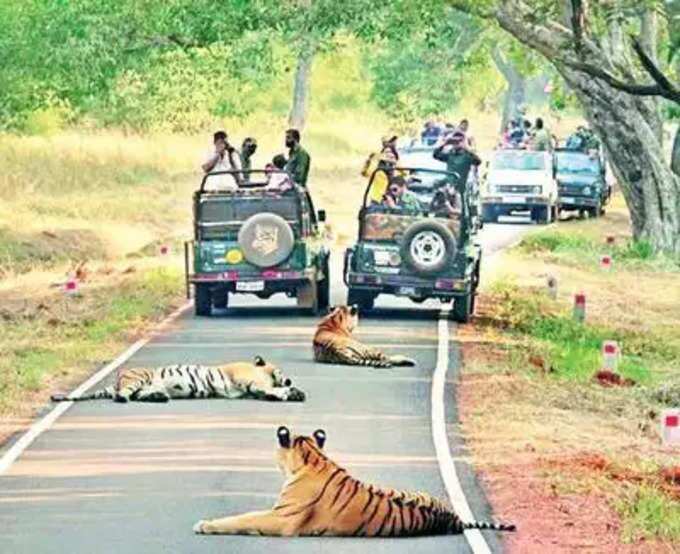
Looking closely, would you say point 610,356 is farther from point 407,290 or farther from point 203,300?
point 203,300

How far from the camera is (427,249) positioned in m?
27.4

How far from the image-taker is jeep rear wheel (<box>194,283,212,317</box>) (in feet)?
93.2

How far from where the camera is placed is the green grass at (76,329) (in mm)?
22438

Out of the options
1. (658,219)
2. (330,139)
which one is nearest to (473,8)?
(658,219)

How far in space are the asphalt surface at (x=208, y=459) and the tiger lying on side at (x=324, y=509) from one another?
0.33 feet

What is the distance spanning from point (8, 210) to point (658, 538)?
31438 mm

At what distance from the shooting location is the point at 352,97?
89.8 meters

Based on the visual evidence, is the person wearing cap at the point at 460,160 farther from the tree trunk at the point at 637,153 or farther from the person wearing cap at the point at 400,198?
the tree trunk at the point at 637,153

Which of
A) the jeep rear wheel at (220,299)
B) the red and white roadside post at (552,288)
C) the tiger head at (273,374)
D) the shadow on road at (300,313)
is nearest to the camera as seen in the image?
the tiger head at (273,374)

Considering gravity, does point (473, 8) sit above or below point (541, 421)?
above

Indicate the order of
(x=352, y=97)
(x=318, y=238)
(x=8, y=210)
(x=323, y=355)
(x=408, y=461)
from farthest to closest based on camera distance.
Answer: (x=352, y=97) < (x=8, y=210) < (x=318, y=238) < (x=323, y=355) < (x=408, y=461)

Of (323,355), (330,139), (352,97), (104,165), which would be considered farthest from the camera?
(352,97)

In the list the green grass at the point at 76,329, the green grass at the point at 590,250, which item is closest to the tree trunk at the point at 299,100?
the green grass at the point at 590,250

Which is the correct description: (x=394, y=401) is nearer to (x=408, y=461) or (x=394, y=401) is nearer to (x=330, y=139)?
(x=408, y=461)
